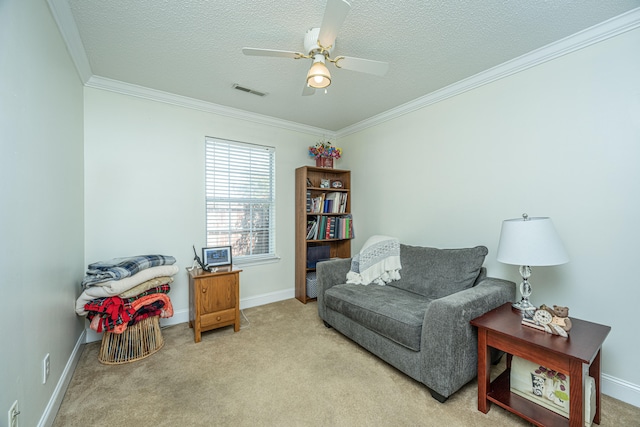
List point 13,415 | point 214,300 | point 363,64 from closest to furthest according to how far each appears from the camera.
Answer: point 13,415 < point 363,64 < point 214,300

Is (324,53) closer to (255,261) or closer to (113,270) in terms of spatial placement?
(113,270)

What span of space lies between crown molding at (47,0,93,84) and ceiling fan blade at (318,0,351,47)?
5.11 feet

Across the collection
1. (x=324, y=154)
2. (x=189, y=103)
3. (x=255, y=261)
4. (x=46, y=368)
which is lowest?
(x=46, y=368)

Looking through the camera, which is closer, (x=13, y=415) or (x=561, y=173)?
(x=13, y=415)

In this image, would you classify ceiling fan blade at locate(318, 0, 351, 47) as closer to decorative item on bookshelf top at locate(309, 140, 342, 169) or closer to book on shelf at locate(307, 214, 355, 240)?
decorative item on bookshelf top at locate(309, 140, 342, 169)

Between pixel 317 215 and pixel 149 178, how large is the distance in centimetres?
199

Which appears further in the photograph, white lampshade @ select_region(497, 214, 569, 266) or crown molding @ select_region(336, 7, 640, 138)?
crown molding @ select_region(336, 7, 640, 138)

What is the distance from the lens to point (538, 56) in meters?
1.97

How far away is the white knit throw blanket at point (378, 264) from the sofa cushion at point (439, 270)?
0.26 ft

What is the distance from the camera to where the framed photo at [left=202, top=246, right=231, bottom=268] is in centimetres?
266

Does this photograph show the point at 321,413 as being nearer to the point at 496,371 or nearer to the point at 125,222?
the point at 496,371

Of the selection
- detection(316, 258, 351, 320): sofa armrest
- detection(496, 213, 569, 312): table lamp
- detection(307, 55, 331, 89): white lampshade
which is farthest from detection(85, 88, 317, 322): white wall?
detection(496, 213, 569, 312): table lamp

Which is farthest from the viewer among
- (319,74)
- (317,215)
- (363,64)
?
(317,215)

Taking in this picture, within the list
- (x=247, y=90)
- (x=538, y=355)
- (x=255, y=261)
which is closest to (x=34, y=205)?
(x=247, y=90)
